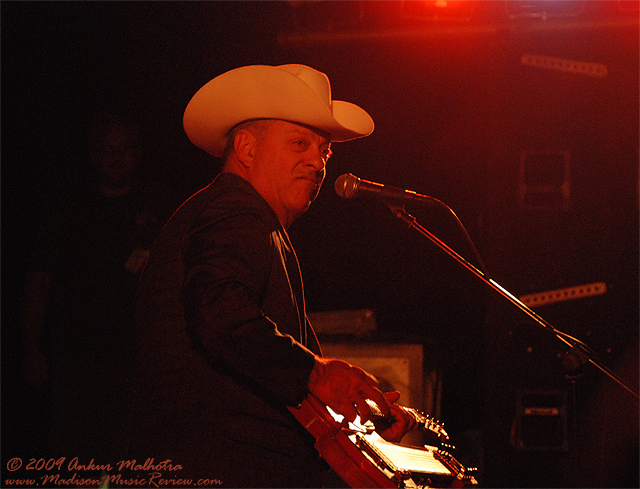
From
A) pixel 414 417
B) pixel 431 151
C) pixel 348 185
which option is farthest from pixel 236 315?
pixel 431 151

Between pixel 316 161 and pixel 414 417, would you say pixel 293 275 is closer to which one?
pixel 316 161

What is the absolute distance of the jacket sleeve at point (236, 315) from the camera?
176 cm

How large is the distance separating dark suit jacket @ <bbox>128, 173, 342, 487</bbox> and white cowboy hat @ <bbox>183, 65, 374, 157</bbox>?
40 centimetres

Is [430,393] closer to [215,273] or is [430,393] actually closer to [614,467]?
[614,467]

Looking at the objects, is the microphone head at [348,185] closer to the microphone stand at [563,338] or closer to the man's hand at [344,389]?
the microphone stand at [563,338]

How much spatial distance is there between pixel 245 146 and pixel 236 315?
89 centimetres

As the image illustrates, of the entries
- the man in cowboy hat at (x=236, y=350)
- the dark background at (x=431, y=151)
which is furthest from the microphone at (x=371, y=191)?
the dark background at (x=431, y=151)

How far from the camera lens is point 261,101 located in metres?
2.42

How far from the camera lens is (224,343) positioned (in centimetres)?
177

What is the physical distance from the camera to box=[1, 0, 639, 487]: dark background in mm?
4023

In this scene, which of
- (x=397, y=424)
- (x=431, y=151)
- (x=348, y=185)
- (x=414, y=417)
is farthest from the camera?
(x=431, y=151)

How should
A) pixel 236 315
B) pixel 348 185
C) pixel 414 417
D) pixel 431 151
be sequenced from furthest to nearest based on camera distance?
pixel 431 151 < pixel 348 185 < pixel 414 417 < pixel 236 315

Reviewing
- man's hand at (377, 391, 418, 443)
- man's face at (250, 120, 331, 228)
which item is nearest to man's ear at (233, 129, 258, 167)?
man's face at (250, 120, 331, 228)

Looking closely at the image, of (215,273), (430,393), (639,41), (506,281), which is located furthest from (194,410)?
(639,41)
